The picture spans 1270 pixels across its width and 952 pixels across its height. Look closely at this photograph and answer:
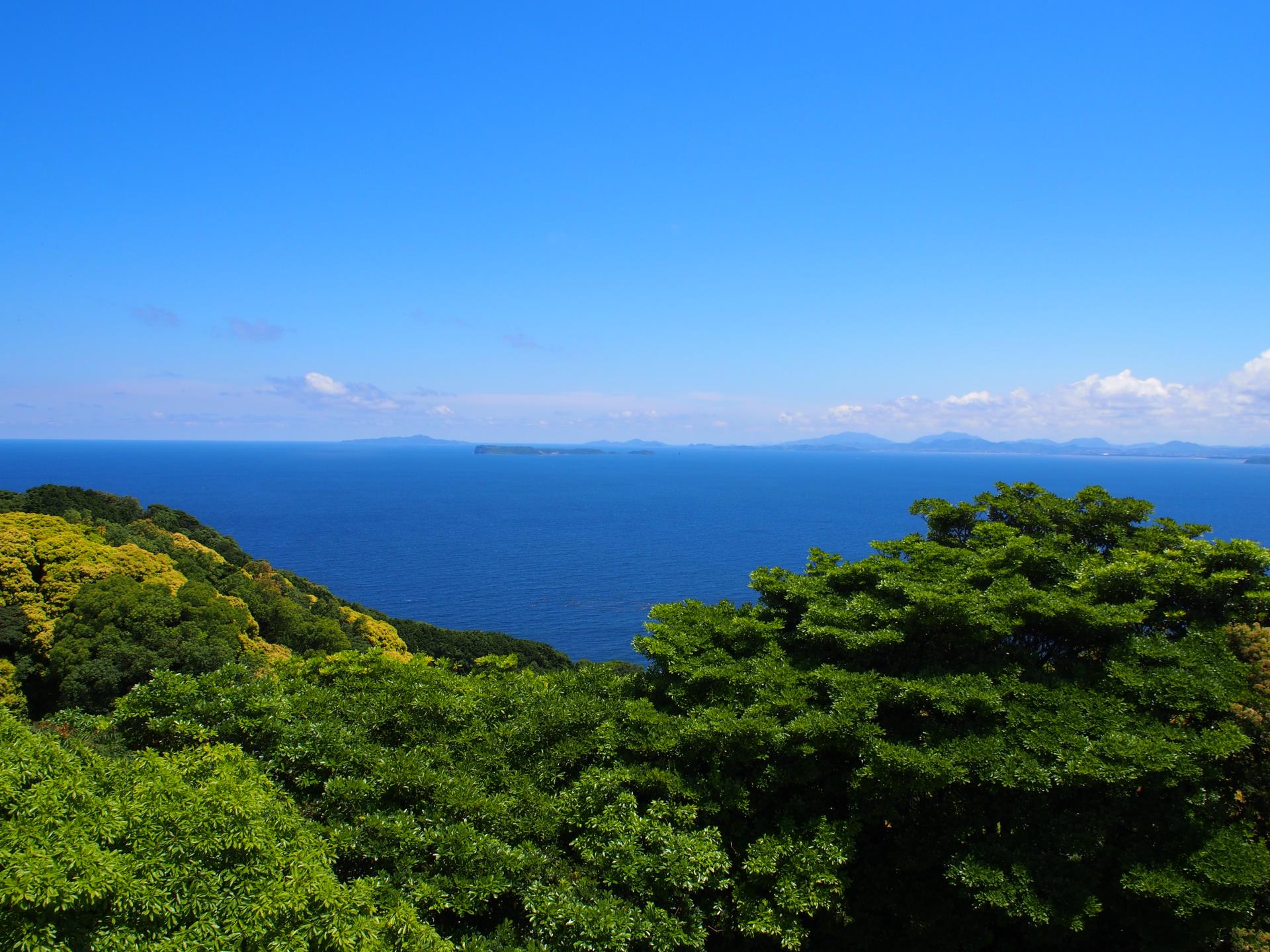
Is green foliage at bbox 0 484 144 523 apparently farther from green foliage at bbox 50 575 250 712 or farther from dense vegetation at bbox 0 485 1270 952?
dense vegetation at bbox 0 485 1270 952

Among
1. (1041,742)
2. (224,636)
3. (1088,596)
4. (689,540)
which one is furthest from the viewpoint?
(689,540)

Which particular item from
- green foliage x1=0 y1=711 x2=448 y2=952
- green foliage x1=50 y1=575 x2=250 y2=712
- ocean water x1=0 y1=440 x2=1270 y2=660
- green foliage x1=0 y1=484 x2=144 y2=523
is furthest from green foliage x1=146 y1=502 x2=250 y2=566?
green foliage x1=0 y1=711 x2=448 y2=952

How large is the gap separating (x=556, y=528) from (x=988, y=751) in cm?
9115

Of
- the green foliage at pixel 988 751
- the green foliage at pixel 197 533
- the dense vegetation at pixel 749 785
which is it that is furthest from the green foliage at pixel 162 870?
the green foliage at pixel 197 533

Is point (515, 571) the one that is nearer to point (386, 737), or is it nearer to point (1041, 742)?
point (386, 737)

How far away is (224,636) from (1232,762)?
27.1m

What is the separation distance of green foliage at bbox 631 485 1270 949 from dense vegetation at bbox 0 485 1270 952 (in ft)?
0.16

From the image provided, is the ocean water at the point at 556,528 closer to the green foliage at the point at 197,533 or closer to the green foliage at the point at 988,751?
A: the green foliage at the point at 197,533

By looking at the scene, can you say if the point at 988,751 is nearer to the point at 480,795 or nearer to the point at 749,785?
the point at 749,785

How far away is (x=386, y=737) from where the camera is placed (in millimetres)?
11562

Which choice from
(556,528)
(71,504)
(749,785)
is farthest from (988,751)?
(556,528)

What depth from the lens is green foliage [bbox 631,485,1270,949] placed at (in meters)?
8.95

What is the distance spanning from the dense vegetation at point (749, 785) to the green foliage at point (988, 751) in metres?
0.05

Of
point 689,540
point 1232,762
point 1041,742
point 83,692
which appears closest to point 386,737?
point 1041,742
